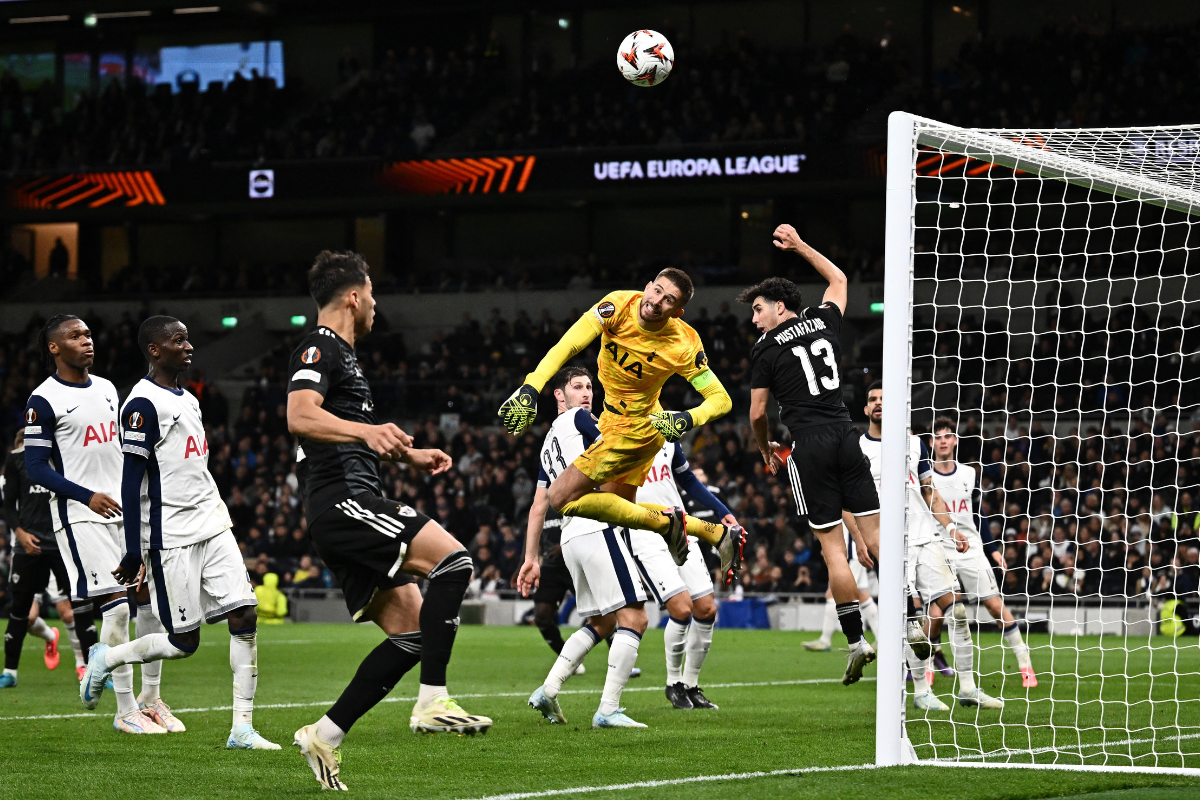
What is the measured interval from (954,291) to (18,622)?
17124 millimetres

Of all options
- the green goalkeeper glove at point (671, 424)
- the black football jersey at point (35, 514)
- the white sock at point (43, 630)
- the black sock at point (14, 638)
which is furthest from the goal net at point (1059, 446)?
the white sock at point (43, 630)

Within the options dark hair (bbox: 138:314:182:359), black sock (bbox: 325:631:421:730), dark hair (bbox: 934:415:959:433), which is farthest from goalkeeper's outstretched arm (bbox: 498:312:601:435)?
dark hair (bbox: 934:415:959:433)

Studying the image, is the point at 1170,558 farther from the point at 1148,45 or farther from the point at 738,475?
the point at 1148,45

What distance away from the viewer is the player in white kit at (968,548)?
979cm

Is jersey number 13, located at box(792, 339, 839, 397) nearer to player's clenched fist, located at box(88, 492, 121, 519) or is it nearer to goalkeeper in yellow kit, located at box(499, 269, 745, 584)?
goalkeeper in yellow kit, located at box(499, 269, 745, 584)

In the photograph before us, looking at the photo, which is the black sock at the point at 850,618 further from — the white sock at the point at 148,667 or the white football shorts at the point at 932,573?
the white sock at the point at 148,667

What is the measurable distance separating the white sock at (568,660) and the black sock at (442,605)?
8.54 ft

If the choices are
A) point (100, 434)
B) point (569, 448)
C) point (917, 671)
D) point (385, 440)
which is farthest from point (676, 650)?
point (385, 440)

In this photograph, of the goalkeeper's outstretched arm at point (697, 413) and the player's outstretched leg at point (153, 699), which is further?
the player's outstretched leg at point (153, 699)

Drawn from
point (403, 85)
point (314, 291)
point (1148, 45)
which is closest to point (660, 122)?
point (403, 85)

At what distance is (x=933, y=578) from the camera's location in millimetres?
9523

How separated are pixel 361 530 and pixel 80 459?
3.81m

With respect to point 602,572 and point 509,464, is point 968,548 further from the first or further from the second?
point 509,464

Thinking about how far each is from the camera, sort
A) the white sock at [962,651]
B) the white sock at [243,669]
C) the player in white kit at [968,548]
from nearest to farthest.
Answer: the white sock at [243,669], the white sock at [962,651], the player in white kit at [968,548]
